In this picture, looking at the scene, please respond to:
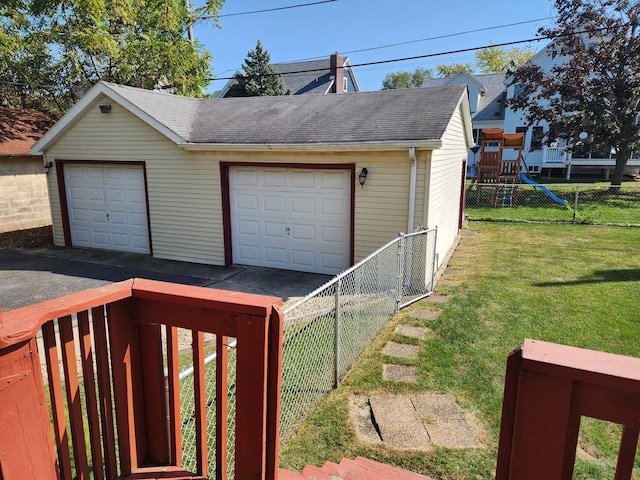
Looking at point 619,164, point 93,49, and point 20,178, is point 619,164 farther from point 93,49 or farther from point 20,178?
point 20,178

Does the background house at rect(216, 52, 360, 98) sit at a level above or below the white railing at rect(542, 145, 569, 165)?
above

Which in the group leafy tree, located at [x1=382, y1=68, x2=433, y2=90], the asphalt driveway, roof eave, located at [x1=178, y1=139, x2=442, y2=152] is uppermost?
leafy tree, located at [x1=382, y1=68, x2=433, y2=90]

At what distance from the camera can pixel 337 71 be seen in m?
29.1

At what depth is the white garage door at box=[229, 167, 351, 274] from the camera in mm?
9148

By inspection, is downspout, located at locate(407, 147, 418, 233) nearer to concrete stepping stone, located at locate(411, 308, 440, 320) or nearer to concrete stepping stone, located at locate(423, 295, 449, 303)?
concrete stepping stone, located at locate(423, 295, 449, 303)

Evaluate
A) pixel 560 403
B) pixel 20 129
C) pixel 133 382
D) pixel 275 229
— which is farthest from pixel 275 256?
pixel 20 129

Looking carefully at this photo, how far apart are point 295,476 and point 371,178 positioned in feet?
22.3

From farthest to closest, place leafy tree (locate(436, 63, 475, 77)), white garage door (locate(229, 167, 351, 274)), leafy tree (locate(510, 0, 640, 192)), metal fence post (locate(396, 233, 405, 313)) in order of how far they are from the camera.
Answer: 1. leafy tree (locate(436, 63, 475, 77))
2. leafy tree (locate(510, 0, 640, 192))
3. white garage door (locate(229, 167, 351, 274))
4. metal fence post (locate(396, 233, 405, 313))

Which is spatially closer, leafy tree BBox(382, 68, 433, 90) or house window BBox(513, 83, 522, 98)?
house window BBox(513, 83, 522, 98)

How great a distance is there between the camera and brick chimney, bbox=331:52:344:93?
28.6 metres

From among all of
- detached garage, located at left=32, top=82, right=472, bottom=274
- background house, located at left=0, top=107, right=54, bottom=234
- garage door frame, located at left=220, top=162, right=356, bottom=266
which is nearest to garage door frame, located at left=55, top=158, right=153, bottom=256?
detached garage, located at left=32, top=82, right=472, bottom=274

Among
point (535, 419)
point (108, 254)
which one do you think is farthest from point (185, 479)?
point (108, 254)

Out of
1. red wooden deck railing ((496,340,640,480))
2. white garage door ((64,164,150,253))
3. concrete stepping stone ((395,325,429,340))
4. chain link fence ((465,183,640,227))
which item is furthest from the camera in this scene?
chain link fence ((465,183,640,227))

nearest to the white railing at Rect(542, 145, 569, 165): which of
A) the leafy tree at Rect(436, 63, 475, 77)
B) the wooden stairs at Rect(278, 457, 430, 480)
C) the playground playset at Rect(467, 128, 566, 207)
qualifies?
the playground playset at Rect(467, 128, 566, 207)
